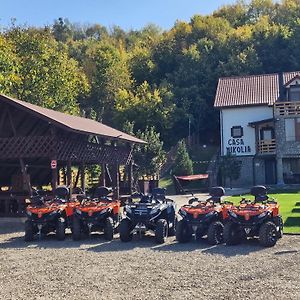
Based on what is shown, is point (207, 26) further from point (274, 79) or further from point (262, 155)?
point (262, 155)

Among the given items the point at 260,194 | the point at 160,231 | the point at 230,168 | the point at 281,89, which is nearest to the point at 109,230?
the point at 160,231

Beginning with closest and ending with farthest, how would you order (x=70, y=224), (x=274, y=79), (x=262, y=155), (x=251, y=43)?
(x=70, y=224) → (x=262, y=155) → (x=274, y=79) → (x=251, y=43)

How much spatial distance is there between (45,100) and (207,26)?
28890 millimetres

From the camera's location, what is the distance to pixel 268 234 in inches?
452

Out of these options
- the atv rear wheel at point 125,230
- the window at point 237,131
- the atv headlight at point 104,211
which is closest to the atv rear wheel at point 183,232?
the atv rear wheel at point 125,230

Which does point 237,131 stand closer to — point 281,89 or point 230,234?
point 281,89

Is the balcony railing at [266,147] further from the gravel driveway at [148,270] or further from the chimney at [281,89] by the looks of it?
the gravel driveway at [148,270]

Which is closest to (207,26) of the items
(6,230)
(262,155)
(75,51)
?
(75,51)

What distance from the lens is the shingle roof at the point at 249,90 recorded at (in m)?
38.2

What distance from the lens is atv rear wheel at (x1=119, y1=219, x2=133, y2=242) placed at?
12898 mm

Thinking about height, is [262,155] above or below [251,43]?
below

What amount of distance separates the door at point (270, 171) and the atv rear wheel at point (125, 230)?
82.3 feet

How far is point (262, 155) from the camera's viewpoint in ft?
120

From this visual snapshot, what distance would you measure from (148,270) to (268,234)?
11.2 ft
